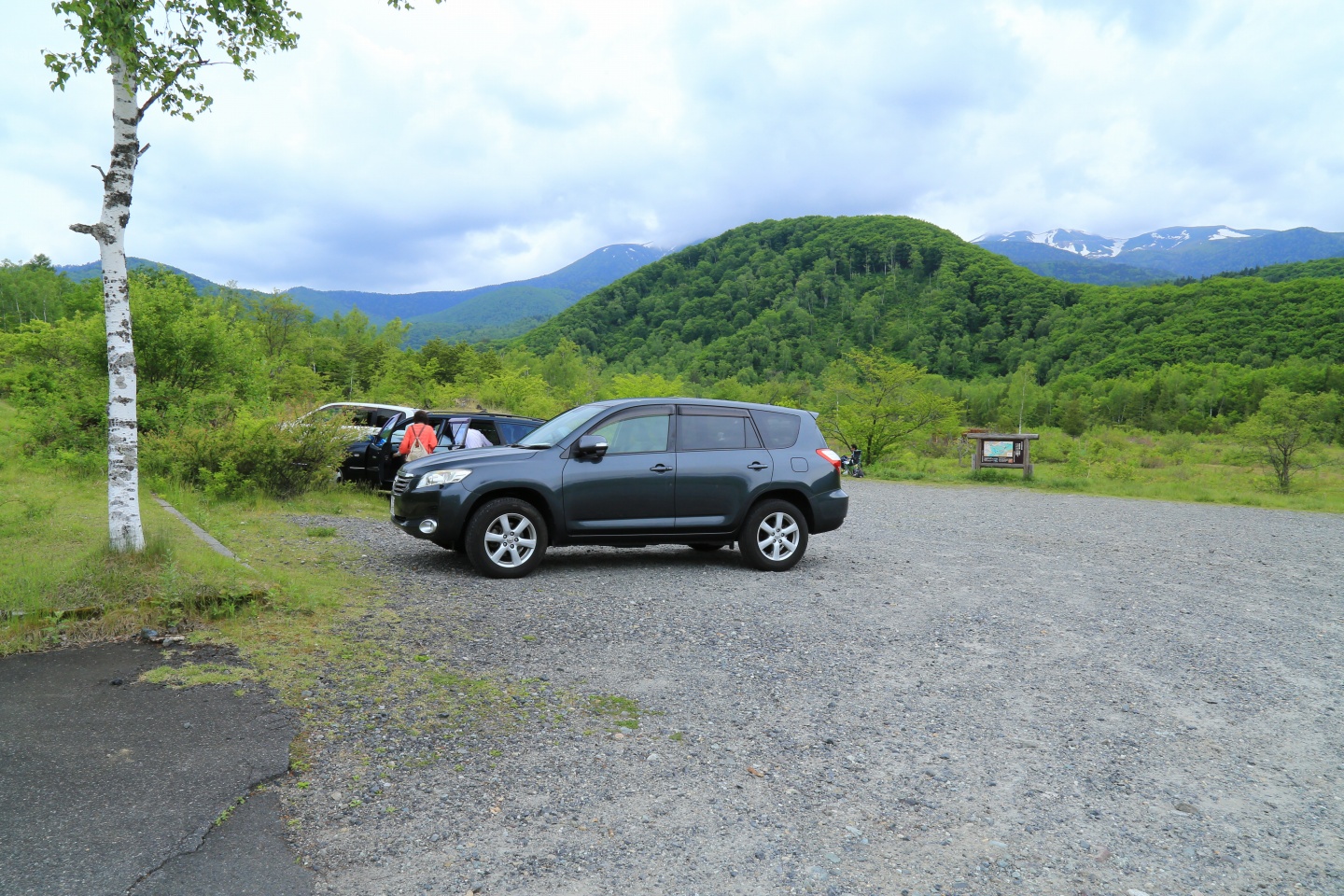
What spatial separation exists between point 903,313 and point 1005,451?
86.6 metres

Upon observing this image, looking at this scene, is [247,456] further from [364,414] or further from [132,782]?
[132,782]

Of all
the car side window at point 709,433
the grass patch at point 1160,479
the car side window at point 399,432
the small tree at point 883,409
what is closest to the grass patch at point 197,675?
the car side window at point 709,433

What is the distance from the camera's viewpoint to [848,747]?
4.20 m

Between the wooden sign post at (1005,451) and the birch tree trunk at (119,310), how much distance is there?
2202cm

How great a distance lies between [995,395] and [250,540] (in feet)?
256

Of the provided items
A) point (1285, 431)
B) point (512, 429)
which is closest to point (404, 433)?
point (512, 429)

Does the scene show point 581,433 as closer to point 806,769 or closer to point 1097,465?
point 806,769

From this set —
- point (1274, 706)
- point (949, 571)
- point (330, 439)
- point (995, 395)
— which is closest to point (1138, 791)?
point (1274, 706)

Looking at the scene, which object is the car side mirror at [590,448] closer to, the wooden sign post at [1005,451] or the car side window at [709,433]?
the car side window at [709,433]

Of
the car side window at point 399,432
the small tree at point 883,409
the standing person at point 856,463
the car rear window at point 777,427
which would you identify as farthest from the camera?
the small tree at point 883,409

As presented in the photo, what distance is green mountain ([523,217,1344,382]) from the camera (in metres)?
75.5

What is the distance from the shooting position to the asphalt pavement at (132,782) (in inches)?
109

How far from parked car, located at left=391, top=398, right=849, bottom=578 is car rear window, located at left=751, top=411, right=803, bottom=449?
Result: 13 mm

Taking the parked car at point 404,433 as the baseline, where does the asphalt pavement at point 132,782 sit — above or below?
below
